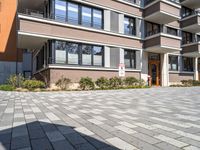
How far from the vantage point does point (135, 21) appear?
1920 centimetres

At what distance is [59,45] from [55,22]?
1.80 m

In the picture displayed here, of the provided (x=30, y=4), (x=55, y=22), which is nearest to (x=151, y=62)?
(x=55, y=22)

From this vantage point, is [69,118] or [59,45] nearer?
[69,118]

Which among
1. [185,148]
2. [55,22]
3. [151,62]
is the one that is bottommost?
[185,148]

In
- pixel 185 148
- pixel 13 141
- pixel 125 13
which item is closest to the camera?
pixel 185 148

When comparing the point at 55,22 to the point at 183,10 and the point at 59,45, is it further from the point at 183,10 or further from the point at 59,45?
the point at 183,10

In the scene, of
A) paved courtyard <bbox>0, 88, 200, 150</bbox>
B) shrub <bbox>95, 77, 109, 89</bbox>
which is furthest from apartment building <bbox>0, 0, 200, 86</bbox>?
paved courtyard <bbox>0, 88, 200, 150</bbox>

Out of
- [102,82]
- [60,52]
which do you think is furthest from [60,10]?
[102,82]

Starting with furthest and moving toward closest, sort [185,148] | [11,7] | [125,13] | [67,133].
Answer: [11,7] → [125,13] → [67,133] → [185,148]

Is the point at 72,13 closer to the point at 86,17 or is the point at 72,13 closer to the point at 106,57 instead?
the point at 86,17

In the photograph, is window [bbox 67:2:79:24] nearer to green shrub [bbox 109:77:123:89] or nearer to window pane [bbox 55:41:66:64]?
window pane [bbox 55:41:66:64]

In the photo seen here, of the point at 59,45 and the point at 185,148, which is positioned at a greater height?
the point at 59,45

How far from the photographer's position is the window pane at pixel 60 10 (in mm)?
14727

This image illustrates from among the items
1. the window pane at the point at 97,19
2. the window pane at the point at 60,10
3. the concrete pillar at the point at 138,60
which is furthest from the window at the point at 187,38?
the window pane at the point at 60,10
